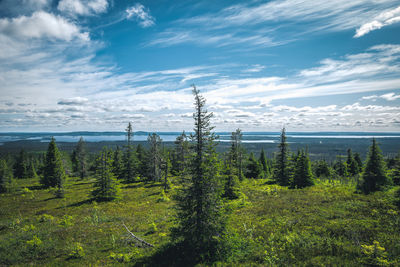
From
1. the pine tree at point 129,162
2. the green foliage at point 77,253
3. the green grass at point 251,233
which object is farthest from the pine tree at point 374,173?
the pine tree at point 129,162

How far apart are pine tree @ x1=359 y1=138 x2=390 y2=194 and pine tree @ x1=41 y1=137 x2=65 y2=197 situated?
1991 inches

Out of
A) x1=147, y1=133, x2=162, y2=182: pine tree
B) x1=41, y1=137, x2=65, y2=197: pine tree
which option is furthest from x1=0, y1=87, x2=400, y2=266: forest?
x1=147, y1=133, x2=162, y2=182: pine tree

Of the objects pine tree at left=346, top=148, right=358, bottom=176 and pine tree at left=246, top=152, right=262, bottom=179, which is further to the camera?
pine tree at left=246, top=152, right=262, bottom=179

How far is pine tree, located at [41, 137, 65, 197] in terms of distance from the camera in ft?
130

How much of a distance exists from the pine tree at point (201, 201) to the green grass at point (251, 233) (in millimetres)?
1036

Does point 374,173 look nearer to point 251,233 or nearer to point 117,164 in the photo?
point 251,233

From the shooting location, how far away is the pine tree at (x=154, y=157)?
4492cm

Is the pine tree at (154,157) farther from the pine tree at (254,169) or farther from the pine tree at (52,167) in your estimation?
the pine tree at (254,169)

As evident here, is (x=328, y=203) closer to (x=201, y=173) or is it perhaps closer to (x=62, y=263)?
(x=201, y=173)

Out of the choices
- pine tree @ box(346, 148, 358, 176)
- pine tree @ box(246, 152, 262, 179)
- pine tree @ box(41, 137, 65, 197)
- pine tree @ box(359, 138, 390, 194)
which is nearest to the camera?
pine tree @ box(359, 138, 390, 194)

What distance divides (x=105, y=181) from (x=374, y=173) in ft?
126

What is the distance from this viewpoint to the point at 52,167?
135 ft

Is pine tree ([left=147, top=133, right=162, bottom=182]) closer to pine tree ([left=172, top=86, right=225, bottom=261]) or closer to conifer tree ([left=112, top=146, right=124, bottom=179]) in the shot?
conifer tree ([left=112, top=146, right=124, bottom=179])

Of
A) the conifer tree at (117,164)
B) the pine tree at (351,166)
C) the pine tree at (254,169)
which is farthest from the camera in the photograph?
the pine tree at (254,169)
